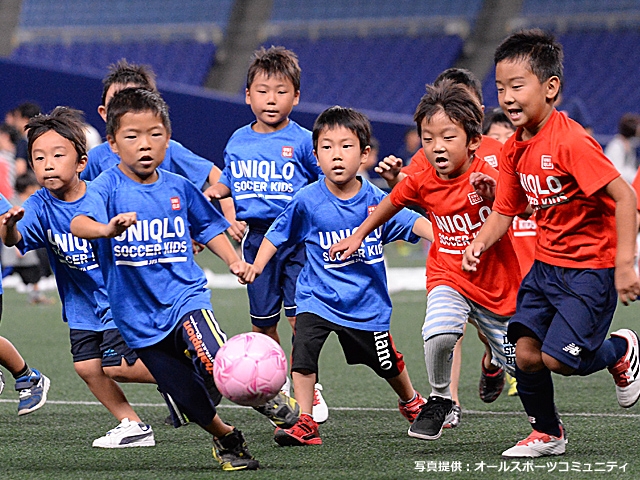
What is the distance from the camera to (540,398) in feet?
14.1

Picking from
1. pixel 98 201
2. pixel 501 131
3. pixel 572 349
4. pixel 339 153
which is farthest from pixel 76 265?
pixel 501 131

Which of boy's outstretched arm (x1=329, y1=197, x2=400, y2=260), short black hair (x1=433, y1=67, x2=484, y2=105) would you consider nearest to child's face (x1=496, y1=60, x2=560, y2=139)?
boy's outstretched arm (x1=329, y1=197, x2=400, y2=260)

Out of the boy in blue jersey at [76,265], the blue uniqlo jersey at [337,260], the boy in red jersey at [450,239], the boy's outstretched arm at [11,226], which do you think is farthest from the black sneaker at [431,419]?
the boy's outstretched arm at [11,226]

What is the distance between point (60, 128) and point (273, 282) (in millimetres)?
1519

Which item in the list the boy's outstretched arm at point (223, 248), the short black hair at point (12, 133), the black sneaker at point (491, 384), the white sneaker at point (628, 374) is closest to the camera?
the boy's outstretched arm at point (223, 248)

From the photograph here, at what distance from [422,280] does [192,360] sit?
9117 mm

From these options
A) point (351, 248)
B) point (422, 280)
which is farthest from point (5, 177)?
point (351, 248)

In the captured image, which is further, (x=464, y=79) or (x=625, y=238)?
(x=464, y=79)

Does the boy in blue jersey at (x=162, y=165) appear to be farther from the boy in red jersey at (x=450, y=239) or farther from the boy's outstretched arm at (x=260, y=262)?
the boy in red jersey at (x=450, y=239)

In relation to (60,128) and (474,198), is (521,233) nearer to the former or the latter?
(474,198)

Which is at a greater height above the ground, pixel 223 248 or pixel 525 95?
pixel 525 95

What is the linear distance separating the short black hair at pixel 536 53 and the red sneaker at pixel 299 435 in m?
1.83

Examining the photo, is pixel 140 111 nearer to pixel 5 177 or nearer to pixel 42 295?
pixel 42 295

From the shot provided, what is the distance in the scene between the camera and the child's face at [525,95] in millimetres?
4184
